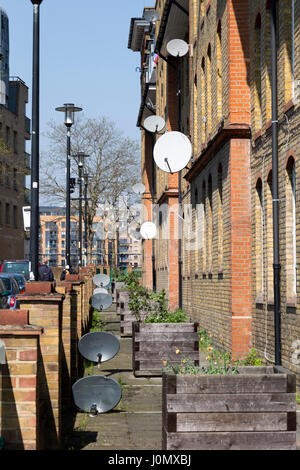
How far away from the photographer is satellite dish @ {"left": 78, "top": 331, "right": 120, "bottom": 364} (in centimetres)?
1216

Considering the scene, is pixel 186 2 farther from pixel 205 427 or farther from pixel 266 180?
pixel 205 427

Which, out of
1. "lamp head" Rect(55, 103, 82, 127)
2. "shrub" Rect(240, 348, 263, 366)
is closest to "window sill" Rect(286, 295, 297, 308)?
"shrub" Rect(240, 348, 263, 366)

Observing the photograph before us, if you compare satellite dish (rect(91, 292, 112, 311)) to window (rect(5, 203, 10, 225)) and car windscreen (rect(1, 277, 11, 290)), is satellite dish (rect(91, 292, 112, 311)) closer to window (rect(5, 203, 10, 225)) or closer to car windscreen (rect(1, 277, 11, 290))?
car windscreen (rect(1, 277, 11, 290))

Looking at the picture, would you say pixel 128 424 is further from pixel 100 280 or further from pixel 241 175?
pixel 100 280

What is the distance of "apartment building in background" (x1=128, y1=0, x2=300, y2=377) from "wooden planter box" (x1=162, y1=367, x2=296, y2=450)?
4676mm

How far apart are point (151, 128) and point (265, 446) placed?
64.8 feet

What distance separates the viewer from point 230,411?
7090 mm

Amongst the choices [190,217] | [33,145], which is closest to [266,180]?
[33,145]

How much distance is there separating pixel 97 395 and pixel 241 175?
691 cm

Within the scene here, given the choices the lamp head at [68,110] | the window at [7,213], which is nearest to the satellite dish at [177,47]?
the lamp head at [68,110]

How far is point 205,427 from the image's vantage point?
7109 mm

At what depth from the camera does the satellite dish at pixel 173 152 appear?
1766cm

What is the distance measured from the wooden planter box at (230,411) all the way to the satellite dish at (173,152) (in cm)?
1080

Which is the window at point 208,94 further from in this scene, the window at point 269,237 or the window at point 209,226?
the window at point 269,237
